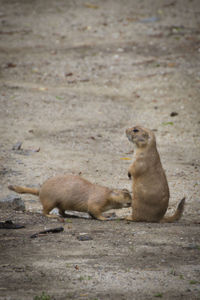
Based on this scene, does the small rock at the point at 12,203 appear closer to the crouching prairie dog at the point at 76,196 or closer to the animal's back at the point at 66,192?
the crouching prairie dog at the point at 76,196

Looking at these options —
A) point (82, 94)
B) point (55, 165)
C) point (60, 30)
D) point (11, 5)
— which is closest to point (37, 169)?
point (55, 165)

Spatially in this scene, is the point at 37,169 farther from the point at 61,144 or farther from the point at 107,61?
the point at 107,61

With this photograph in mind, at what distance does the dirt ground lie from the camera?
3.97 m

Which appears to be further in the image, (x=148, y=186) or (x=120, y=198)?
(x=120, y=198)

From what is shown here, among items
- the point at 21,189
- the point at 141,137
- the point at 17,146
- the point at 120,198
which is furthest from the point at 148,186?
the point at 17,146

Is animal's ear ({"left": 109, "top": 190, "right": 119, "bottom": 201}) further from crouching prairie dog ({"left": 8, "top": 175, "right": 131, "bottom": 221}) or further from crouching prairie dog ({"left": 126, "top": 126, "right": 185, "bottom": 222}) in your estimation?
crouching prairie dog ({"left": 126, "top": 126, "right": 185, "bottom": 222})

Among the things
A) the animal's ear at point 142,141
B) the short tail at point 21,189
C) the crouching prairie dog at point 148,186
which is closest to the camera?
the crouching prairie dog at point 148,186

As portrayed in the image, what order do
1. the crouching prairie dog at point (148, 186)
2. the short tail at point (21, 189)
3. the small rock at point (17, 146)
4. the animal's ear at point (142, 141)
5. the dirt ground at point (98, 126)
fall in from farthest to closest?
the small rock at point (17, 146) → the short tail at point (21, 189) → the animal's ear at point (142, 141) → the crouching prairie dog at point (148, 186) → the dirt ground at point (98, 126)

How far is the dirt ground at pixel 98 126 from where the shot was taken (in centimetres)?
397

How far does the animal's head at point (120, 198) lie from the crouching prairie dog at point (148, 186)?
258 millimetres

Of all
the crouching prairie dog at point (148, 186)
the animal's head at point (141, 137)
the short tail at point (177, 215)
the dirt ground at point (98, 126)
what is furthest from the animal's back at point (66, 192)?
the short tail at point (177, 215)

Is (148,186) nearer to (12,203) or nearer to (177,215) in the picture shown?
(177,215)

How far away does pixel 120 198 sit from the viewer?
605cm

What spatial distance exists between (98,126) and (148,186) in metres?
4.67
